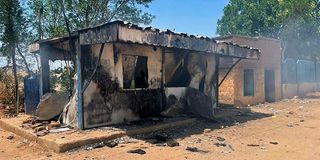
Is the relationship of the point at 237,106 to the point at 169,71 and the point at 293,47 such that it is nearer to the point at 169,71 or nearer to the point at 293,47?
the point at 169,71

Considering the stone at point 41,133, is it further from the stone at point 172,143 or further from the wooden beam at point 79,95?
the stone at point 172,143

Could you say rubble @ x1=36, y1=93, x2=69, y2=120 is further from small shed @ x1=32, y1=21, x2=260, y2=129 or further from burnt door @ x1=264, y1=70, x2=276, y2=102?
burnt door @ x1=264, y1=70, x2=276, y2=102

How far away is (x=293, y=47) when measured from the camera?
3011 centimetres

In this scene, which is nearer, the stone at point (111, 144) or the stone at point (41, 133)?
the stone at point (111, 144)

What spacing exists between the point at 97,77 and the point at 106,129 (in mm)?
1621

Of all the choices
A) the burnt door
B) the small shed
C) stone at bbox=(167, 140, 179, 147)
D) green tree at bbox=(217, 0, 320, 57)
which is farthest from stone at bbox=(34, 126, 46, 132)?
green tree at bbox=(217, 0, 320, 57)

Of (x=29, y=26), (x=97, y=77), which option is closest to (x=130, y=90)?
(x=97, y=77)

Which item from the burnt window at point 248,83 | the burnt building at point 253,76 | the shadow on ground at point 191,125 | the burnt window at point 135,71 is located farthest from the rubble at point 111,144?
the burnt window at point 248,83

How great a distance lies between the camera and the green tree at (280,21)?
24.2 meters

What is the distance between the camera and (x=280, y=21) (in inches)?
1001

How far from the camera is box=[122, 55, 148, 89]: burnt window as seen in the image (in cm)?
1061

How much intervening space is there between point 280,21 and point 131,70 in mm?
18501

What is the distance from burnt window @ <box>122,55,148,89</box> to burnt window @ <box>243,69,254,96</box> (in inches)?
327

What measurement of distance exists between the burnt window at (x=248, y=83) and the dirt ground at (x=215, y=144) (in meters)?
5.70
